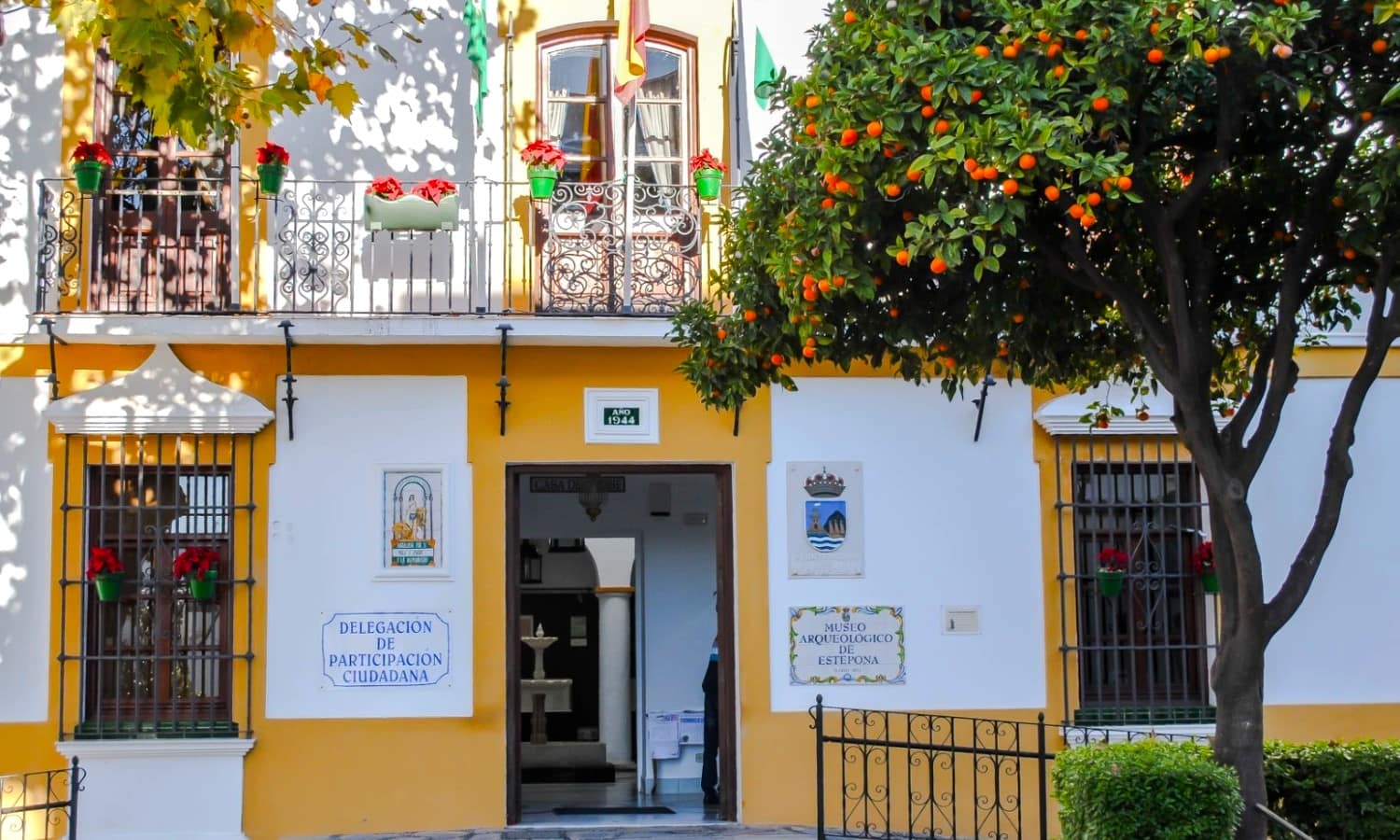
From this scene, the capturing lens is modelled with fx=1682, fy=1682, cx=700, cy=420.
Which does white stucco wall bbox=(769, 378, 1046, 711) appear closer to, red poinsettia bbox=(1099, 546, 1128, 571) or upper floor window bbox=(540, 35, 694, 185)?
red poinsettia bbox=(1099, 546, 1128, 571)

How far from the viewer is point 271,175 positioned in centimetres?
1161

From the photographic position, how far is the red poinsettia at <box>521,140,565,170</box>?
11859mm

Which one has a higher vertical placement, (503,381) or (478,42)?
(478,42)

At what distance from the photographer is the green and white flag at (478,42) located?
11766mm

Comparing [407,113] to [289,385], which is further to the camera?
[407,113]

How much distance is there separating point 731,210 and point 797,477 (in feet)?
6.95

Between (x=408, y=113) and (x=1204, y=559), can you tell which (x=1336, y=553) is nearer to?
(x=1204, y=559)

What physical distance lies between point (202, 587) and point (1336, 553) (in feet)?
26.9

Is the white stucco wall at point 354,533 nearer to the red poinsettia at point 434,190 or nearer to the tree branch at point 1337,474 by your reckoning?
the red poinsettia at point 434,190

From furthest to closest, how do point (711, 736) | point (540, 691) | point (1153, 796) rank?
point (540, 691) → point (711, 736) → point (1153, 796)

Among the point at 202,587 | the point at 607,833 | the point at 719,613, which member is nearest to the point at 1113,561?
the point at 719,613

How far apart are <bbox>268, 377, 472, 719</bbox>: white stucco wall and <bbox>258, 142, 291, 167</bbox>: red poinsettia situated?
5.04 feet

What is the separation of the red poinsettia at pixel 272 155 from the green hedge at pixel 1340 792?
24.4ft

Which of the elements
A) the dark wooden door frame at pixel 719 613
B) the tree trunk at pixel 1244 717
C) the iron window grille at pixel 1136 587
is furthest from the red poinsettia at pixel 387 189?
the tree trunk at pixel 1244 717
